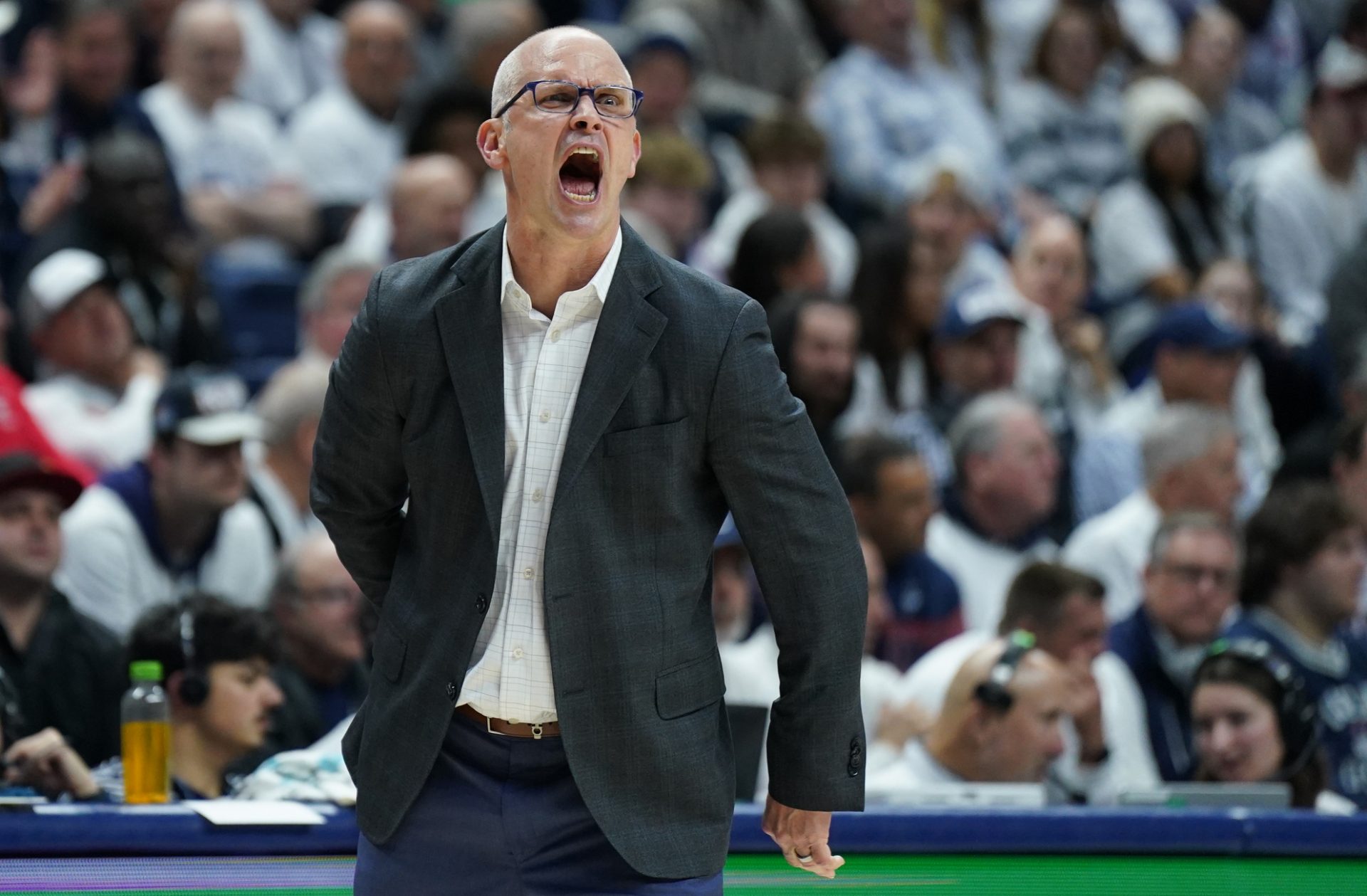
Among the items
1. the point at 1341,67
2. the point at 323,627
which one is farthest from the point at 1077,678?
the point at 1341,67

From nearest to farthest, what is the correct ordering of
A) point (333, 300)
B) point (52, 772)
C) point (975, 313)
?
point (52, 772), point (333, 300), point (975, 313)

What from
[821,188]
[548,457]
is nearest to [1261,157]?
[821,188]

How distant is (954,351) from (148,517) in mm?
3050

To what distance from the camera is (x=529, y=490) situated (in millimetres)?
2590

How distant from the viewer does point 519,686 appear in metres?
2.56

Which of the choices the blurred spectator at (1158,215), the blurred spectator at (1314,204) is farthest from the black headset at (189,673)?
the blurred spectator at (1314,204)

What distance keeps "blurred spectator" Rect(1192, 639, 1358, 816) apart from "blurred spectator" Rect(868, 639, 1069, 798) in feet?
1.37

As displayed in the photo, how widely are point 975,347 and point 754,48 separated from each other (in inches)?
110

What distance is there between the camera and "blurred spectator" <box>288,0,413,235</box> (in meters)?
8.27

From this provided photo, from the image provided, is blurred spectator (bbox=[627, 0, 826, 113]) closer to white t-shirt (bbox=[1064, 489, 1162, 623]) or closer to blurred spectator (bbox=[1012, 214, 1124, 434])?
blurred spectator (bbox=[1012, 214, 1124, 434])

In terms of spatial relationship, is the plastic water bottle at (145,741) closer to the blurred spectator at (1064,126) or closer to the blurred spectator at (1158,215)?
the blurred spectator at (1158,215)

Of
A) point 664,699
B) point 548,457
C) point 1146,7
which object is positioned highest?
point 1146,7

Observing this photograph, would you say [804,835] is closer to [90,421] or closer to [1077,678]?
[1077,678]

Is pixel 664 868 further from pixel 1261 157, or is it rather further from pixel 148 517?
pixel 1261 157
